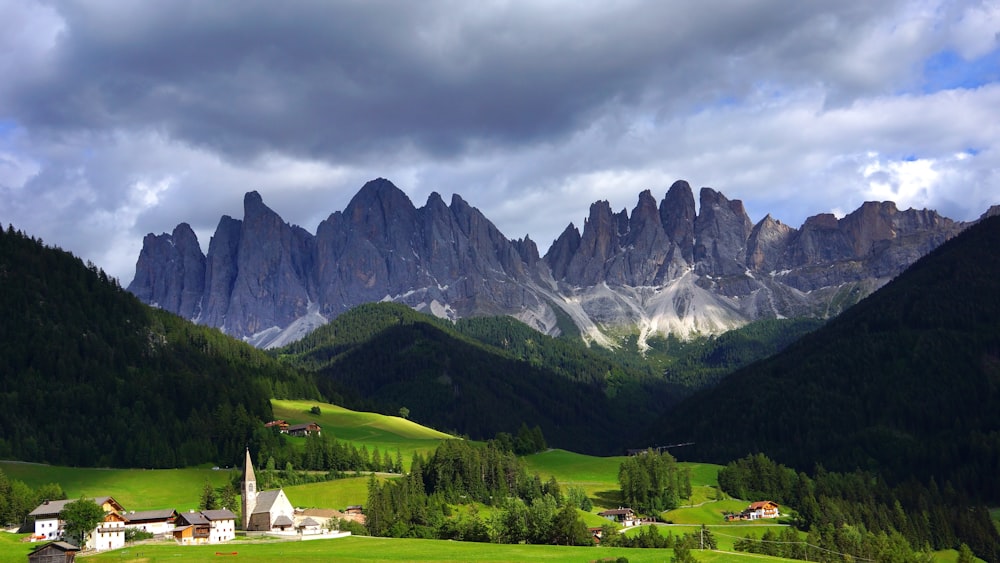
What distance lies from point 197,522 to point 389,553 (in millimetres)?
37546

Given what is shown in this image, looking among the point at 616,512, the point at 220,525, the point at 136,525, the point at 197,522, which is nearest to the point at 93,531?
the point at 136,525

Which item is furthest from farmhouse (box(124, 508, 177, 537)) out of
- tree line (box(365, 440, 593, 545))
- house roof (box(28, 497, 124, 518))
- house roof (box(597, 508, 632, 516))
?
house roof (box(597, 508, 632, 516))

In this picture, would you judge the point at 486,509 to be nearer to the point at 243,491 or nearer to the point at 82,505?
the point at 243,491

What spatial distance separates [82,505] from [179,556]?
26.9 m

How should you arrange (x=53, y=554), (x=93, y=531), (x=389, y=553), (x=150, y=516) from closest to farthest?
(x=53, y=554), (x=389, y=553), (x=93, y=531), (x=150, y=516)

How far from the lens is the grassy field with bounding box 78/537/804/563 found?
341ft

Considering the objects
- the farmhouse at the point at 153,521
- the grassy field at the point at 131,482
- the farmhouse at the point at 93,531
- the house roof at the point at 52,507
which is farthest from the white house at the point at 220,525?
the grassy field at the point at 131,482

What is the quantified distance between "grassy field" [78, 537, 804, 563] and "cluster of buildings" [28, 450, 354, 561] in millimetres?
8027

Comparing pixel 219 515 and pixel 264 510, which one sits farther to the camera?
pixel 264 510

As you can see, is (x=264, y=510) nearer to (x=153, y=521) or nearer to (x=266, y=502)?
(x=266, y=502)

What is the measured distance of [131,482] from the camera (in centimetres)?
18212

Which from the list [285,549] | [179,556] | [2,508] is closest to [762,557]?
[285,549]

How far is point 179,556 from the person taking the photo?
350 feet

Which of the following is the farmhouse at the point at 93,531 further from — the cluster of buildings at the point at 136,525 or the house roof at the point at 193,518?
the house roof at the point at 193,518
